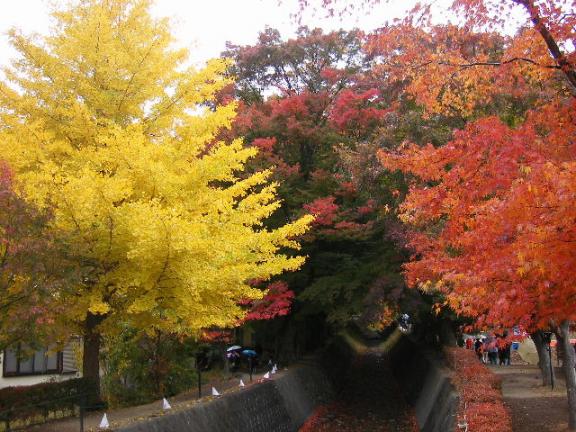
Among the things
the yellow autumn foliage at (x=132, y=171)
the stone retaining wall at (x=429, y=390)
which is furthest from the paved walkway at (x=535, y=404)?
the yellow autumn foliage at (x=132, y=171)

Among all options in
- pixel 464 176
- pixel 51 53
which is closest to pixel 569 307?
pixel 464 176

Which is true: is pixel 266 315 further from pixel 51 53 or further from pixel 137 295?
pixel 51 53

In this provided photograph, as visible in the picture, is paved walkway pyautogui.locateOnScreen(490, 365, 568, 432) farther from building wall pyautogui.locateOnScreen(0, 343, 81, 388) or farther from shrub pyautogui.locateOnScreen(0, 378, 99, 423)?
building wall pyautogui.locateOnScreen(0, 343, 81, 388)

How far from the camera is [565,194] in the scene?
5.63m

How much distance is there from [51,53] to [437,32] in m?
9.46

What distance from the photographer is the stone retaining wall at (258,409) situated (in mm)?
11305

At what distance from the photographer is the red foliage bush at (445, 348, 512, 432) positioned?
33.3ft

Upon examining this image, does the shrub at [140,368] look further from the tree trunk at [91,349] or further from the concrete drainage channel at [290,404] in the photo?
the concrete drainage channel at [290,404]

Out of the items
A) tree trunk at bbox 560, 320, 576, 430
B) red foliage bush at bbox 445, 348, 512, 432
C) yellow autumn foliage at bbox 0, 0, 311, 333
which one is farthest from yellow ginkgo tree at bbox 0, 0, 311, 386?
tree trunk at bbox 560, 320, 576, 430

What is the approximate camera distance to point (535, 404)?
1652cm

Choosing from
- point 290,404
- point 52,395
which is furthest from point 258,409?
point 52,395

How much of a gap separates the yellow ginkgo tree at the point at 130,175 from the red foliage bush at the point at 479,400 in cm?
506

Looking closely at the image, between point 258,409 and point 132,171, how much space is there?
726 cm

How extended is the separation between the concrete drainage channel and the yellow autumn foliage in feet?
6.61
